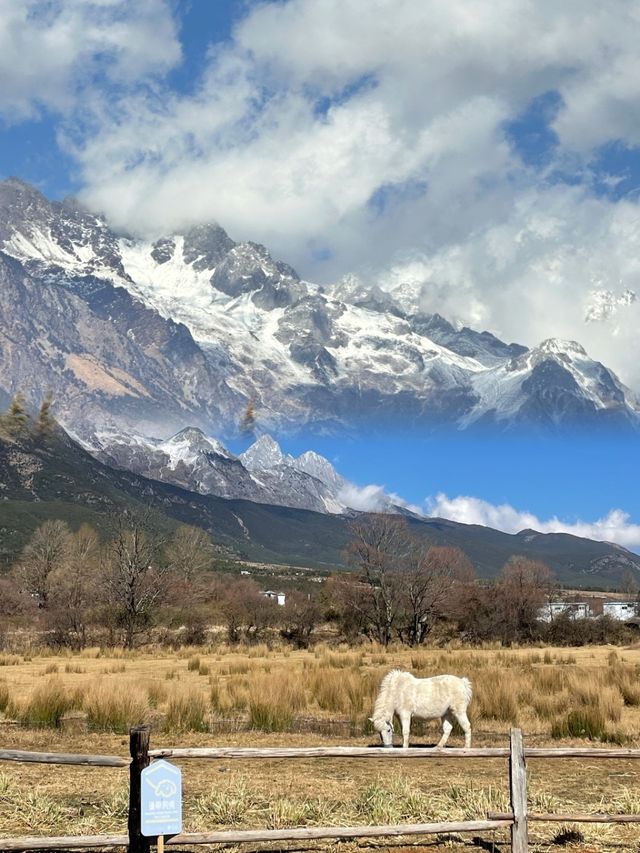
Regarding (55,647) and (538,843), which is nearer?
(538,843)

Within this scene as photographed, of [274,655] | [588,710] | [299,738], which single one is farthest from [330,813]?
[274,655]

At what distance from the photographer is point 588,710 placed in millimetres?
17156

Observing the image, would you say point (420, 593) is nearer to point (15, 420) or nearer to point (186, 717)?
point (15, 420)

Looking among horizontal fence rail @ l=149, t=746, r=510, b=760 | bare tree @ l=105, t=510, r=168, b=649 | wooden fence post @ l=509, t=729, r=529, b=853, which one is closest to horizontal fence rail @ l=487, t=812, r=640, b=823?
wooden fence post @ l=509, t=729, r=529, b=853

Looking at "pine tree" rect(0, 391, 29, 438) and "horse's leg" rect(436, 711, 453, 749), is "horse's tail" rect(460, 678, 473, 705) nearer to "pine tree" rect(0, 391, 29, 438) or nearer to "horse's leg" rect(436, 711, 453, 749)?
"horse's leg" rect(436, 711, 453, 749)

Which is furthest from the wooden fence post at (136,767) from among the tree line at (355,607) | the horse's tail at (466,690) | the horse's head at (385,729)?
the tree line at (355,607)

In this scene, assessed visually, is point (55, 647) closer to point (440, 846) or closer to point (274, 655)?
point (274, 655)

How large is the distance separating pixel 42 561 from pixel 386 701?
227 ft

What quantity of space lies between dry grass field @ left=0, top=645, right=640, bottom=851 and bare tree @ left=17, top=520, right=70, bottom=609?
153 feet

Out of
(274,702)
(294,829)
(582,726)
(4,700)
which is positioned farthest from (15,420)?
(294,829)

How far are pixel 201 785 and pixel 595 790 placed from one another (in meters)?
5.70

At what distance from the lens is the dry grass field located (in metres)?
10.8

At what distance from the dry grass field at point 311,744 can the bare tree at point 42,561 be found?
153 ft

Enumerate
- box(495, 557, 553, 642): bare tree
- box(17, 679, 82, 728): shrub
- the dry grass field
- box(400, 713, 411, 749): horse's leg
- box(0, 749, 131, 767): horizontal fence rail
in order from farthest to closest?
1. box(495, 557, 553, 642): bare tree
2. box(17, 679, 82, 728): shrub
3. box(400, 713, 411, 749): horse's leg
4. the dry grass field
5. box(0, 749, 131, 767): horizontal fence rail
